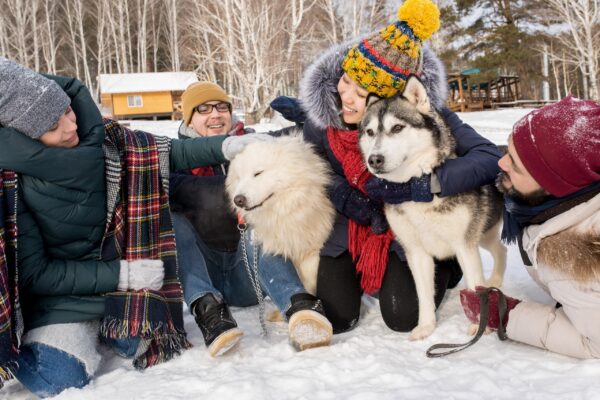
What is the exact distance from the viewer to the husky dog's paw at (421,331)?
199 cm

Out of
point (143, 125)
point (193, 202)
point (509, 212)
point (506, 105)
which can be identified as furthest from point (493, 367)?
point (506, 105)

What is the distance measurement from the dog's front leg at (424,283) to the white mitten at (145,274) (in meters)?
1.15

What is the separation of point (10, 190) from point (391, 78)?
1.67m

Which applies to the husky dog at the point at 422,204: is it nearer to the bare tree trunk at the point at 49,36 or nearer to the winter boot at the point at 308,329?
the winter boot at the point at 308,329

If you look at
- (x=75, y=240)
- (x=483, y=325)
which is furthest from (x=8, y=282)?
(x=483, y=325)

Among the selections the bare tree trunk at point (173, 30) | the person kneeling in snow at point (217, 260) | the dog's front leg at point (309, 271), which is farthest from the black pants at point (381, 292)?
the bare tree trunk at point (173, 30)

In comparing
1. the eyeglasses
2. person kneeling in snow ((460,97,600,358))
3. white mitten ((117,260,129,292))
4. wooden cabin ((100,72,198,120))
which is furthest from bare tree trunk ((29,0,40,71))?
person kneeling in snow ((460,97,600,358))

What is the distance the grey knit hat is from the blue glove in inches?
53.2

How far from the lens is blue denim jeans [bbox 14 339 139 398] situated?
66.6 inches

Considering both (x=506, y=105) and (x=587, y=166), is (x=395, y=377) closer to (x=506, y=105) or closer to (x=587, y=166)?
(x=587, y=166)

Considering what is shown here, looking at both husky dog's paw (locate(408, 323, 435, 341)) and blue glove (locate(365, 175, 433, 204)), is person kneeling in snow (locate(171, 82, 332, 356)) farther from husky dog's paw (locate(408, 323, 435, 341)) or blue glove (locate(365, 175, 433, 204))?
blue glove (locate(365, 175, 433, 204))

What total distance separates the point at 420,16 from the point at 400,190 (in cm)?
81

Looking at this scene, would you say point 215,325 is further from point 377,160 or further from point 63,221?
point 377,160

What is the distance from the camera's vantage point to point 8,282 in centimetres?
168
